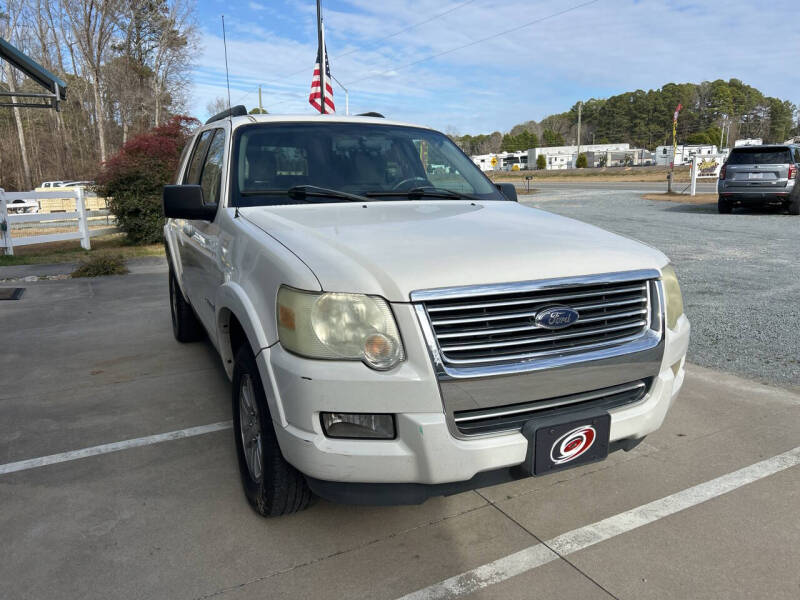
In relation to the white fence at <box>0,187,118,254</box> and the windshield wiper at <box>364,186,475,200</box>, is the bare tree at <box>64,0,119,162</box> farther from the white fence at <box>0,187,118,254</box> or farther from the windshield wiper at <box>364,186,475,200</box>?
the windshield wiper at <box>364,186,475,200</box>

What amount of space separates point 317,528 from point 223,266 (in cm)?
142

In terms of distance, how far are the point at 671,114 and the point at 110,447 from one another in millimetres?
134648

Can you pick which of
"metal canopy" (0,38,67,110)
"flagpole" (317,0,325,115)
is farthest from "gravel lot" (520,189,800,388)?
"metal canopy" (0,38,67,110)

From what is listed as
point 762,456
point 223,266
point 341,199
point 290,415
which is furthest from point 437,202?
point 762,456

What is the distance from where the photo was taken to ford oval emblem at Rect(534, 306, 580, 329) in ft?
7.66

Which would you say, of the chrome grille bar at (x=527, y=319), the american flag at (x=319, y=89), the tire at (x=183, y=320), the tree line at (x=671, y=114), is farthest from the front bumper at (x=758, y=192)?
the tree line at (x=671, y=114)

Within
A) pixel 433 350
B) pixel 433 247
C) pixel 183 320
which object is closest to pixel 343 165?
pixel 433 247

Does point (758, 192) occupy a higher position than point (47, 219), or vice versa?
point (47, 219)

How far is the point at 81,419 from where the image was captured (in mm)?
4055

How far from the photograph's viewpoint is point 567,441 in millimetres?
2373

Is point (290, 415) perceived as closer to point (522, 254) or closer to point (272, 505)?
point (272, 505)

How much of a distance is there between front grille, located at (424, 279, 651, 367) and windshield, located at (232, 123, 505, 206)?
1.56 metres

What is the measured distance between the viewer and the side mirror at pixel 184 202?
135 inches

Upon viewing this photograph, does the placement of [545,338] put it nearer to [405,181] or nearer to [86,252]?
[405,181]
